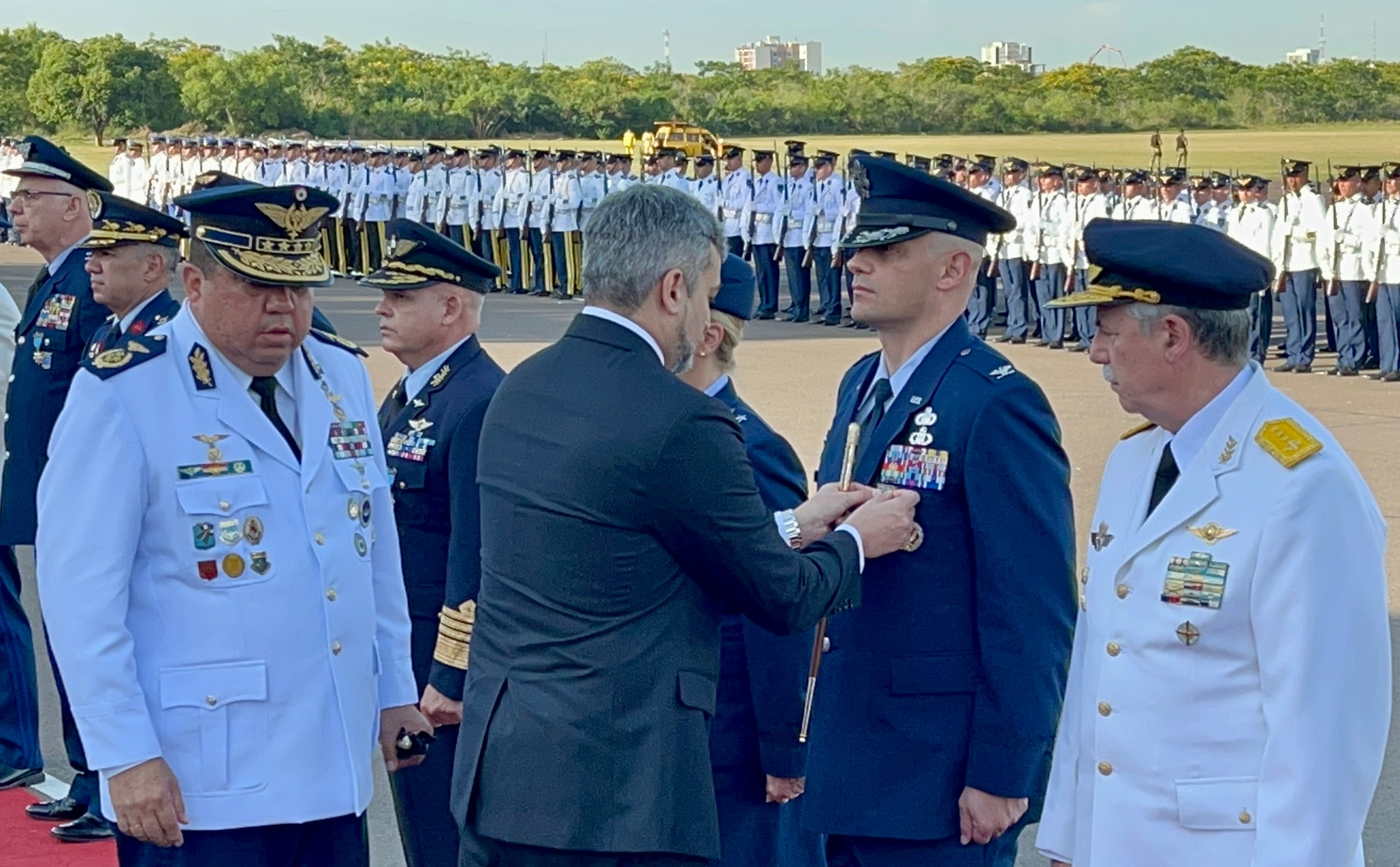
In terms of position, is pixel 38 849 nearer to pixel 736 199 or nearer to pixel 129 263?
pixel 129 263

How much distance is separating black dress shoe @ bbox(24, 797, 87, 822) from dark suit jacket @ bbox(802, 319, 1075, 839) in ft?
9.41

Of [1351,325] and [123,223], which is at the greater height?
[123,223]

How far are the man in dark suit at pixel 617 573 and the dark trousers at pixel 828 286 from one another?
17971mm

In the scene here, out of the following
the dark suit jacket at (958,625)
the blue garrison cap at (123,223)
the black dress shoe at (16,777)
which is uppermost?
the blue garrison cap at (123,223)

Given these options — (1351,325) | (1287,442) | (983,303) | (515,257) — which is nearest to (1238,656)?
(1287,442)

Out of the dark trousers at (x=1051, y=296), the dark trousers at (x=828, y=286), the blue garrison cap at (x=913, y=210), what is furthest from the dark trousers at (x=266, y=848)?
the dark trousers at (x=828, y=286)

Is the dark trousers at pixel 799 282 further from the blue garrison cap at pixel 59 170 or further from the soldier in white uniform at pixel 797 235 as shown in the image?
the blue garrison cap at pixel 59 170

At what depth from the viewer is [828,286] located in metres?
21.0

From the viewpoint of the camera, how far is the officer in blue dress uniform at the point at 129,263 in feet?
16.8

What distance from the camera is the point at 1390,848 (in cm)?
493

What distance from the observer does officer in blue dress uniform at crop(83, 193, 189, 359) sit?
5.11 meters

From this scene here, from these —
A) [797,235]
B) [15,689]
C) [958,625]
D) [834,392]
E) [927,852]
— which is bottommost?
[834,392]

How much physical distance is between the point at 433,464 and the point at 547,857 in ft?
5.09

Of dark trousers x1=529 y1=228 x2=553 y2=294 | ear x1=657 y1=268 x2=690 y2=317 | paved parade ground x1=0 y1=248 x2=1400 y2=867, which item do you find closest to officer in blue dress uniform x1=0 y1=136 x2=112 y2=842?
paved parade ground x1=0 y1=248 x2=1400 y2=867
